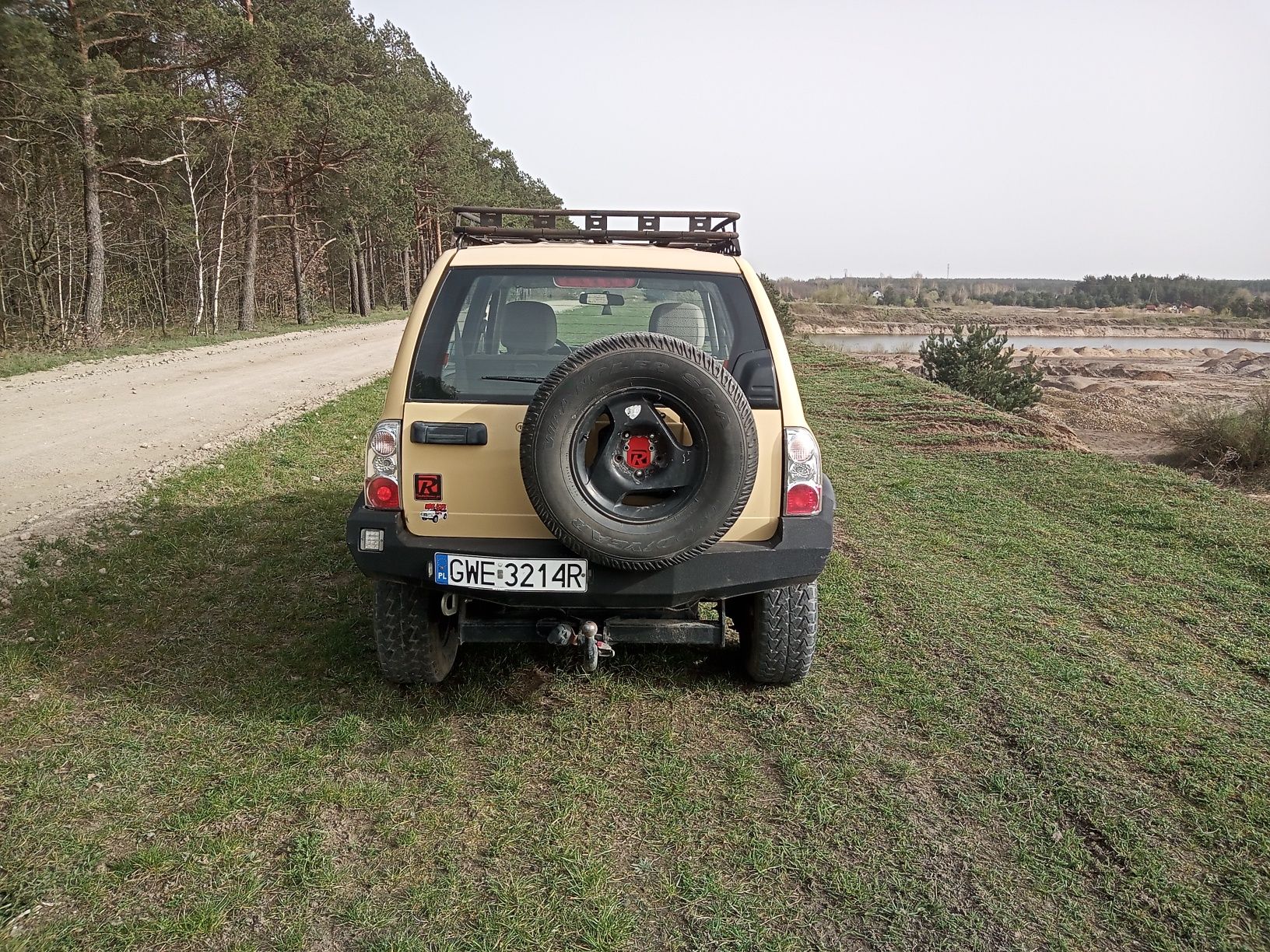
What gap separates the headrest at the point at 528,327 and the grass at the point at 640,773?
1.52 meters

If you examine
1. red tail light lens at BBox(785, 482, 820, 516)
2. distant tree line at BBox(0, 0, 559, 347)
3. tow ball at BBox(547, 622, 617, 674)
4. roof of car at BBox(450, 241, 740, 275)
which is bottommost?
tow ball at BBox(547, 622, 617, 674)

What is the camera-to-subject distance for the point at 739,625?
4.04 m

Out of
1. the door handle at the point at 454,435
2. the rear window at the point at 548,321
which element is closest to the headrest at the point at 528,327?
the rear window at the point at 548,321

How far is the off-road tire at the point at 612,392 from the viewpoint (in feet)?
10.0

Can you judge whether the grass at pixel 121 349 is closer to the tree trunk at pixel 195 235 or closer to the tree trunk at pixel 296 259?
the tree trunk at pixel 195 235

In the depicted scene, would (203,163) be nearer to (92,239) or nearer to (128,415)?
(92,239)

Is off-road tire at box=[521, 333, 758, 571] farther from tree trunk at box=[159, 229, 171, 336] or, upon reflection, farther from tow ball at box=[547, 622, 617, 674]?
tree trunk at box=[159, 229, 171, 336]

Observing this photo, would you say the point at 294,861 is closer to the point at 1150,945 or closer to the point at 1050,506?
the point at 1150,945

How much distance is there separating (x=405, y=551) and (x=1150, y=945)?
8.68 ft

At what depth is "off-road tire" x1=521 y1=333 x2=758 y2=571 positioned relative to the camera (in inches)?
120

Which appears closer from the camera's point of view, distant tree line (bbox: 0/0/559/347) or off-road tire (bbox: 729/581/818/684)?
off-road tire (bbox: 729/581/818/684)

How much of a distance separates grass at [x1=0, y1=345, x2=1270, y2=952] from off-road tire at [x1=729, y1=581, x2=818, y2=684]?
151 mm

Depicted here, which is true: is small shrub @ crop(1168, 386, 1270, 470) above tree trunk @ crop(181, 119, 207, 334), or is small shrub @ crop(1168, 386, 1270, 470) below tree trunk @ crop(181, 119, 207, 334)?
below

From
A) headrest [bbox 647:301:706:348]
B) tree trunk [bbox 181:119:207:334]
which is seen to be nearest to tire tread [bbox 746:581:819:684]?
headrest [bbox 647:301:706:348]
